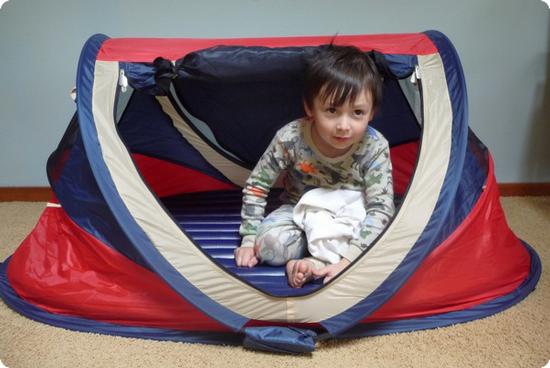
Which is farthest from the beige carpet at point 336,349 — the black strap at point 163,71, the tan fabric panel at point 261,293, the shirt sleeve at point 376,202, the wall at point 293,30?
the wall at point 293,30

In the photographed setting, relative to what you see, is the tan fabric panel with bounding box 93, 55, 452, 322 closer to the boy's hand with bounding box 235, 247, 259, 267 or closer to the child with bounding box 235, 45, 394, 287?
the child with bounding box 235, 45, 394, 287

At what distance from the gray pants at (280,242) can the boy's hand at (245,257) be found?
0.07 ft

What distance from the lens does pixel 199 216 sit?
1400 mm

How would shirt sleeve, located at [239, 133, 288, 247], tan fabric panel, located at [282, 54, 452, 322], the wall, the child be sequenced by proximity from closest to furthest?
1. tan fabric panel, located at [282, 54, 452, 322]
2. the child
3. shirt sleeve, located at [239, 133, 288, 247]
4. the wall

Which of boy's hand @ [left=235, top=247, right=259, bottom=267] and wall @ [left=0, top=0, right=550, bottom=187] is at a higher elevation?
wall @ [left=0, top=0, right=550, bottom=187]

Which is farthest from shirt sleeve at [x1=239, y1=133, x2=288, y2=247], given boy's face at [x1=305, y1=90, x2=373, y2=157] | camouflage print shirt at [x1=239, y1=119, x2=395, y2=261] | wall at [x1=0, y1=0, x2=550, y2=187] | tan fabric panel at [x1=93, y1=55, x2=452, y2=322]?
wall at [x1=0, y1=0, x2=550, y2=187]

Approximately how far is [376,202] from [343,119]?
0.69 feet

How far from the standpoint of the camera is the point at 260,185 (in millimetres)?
1217

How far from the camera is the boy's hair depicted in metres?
1.05

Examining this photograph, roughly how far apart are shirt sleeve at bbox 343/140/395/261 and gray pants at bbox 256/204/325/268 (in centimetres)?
10

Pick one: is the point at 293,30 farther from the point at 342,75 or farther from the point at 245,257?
the point at 245,257

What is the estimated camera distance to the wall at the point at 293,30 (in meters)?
1.55

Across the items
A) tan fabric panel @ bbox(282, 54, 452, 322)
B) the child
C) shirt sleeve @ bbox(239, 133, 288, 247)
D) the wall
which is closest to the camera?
tan fabric panel @ bbox(282, 54, 452, 322)

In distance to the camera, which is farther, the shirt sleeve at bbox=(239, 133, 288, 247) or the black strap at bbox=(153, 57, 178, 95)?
the shirt sleeve at bbox=(239, 133, 288, 247)
